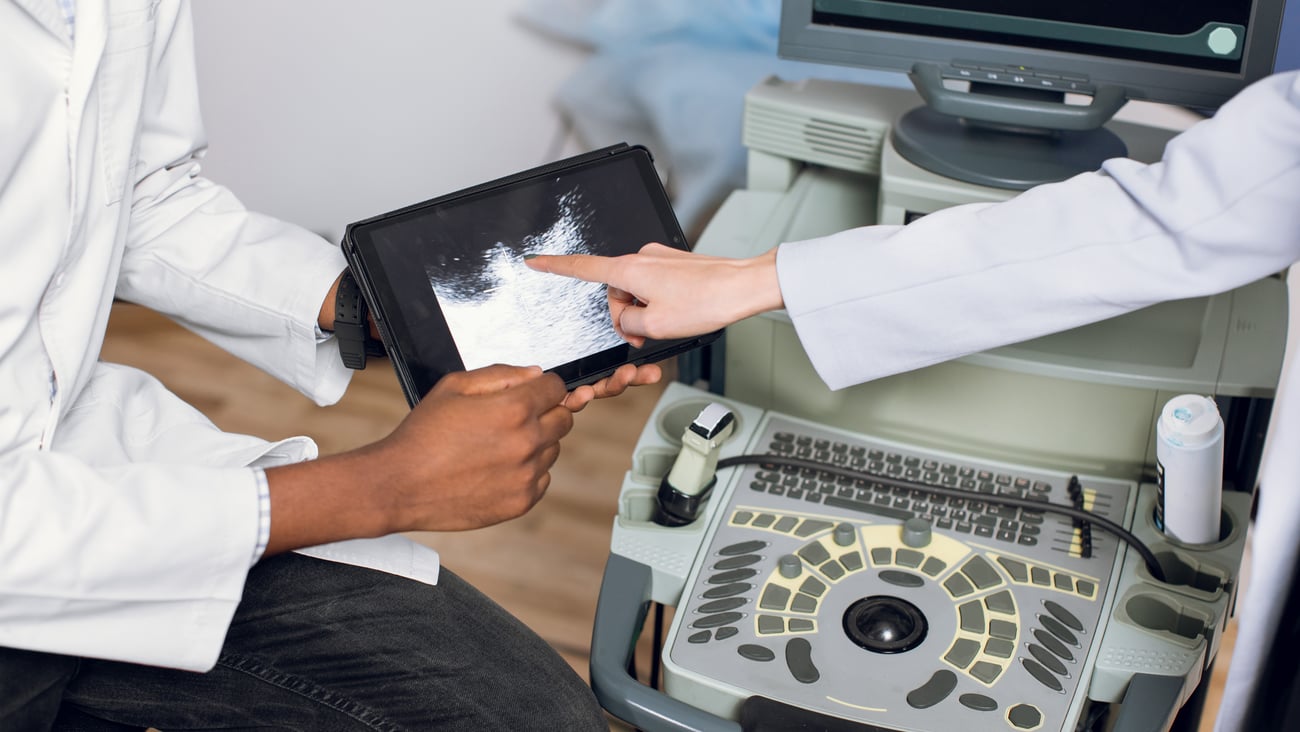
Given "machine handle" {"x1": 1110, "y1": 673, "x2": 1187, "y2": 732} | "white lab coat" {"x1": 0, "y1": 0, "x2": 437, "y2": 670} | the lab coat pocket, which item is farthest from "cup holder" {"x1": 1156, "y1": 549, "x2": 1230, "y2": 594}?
the lab coat pocket

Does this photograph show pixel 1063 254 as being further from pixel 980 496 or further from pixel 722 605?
pixel 722 605

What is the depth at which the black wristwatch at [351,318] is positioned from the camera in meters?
1.00

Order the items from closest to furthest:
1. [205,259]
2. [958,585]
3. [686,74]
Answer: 1. [958,585]
2. [205,259]
3. [686,74]

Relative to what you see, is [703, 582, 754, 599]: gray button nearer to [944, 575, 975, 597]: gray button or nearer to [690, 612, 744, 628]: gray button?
[690, 612, 744, 628]: gray button

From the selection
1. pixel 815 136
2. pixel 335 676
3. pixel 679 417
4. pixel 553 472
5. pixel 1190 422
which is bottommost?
pixel 553 472

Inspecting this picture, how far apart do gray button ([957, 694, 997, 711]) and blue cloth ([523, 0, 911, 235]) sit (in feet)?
3.44

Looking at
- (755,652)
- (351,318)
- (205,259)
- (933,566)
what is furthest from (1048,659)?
(205,259)

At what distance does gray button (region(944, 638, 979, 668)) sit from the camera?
865 mm

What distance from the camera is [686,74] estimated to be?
1.72 metres

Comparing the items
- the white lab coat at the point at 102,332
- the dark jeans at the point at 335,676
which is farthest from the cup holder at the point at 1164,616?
the white lab coat at the point at 102,332

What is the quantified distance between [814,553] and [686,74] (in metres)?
0.97

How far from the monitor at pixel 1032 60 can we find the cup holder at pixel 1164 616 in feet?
1.20

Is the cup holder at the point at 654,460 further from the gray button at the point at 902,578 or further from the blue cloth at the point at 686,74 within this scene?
the blue cloth at the point at 686,74

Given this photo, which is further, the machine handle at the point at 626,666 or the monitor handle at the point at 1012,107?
the monitor handle at the point at 1012,107
